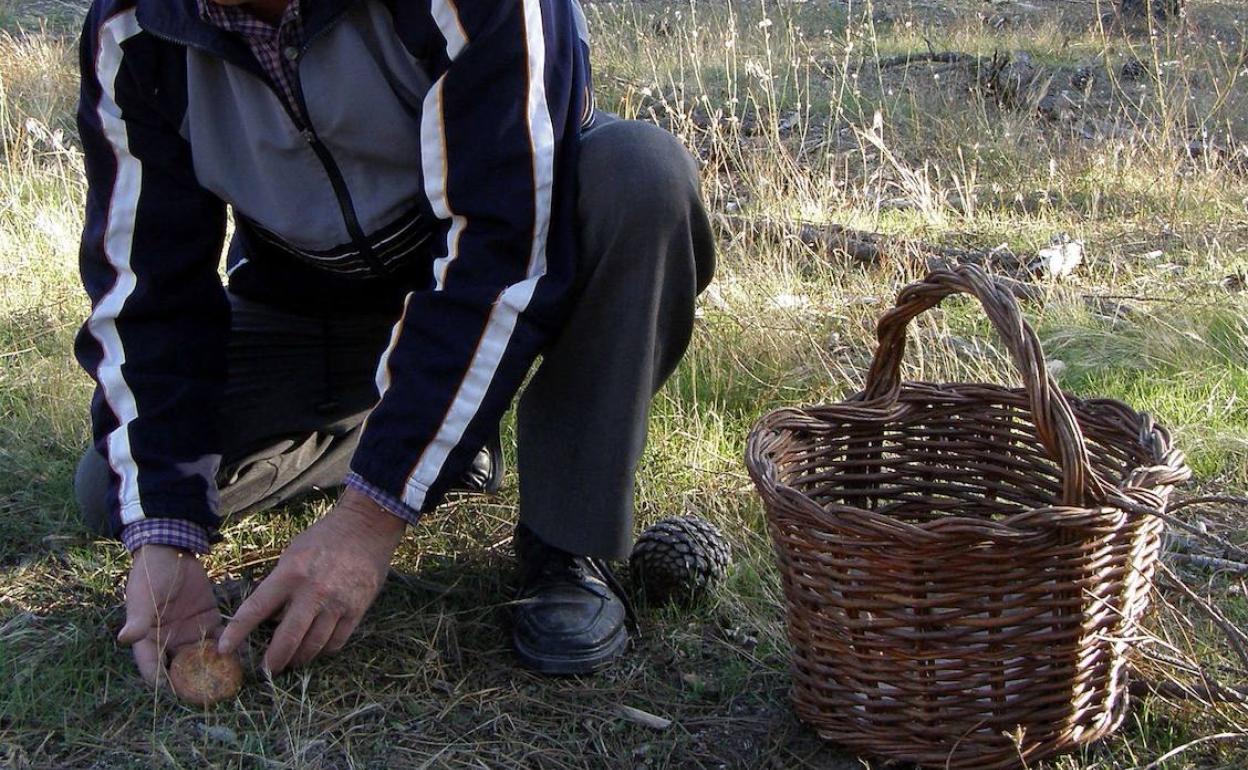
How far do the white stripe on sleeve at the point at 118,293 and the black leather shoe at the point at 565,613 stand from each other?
0.66 meters

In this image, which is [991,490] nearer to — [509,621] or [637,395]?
[637,395]

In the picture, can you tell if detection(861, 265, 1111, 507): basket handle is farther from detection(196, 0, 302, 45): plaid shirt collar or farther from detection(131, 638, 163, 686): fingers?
detection(131, 638, 163, 686): fingers

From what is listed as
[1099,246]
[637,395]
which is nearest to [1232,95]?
[1099,246]

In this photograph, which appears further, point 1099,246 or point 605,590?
point 1099,246

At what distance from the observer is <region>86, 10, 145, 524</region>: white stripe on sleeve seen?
6.52ft

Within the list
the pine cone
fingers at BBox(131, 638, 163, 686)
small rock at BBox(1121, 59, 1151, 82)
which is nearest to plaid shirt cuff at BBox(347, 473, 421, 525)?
fingers at BBox(131, 638, 163, 686)

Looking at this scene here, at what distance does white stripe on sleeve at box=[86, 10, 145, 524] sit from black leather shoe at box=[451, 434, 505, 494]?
2.49 ft

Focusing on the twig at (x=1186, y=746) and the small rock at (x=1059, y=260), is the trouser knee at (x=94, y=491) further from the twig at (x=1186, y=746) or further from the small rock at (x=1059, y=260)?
the small rock at (x=1059, y=260)

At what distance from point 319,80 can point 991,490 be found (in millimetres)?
1321

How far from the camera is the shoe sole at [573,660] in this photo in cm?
204

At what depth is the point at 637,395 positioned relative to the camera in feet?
6.53

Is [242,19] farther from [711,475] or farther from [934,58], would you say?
[934,58]

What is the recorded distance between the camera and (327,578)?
1.75 meters

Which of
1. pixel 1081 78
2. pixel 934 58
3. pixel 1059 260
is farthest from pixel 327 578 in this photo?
pixel 1081 78
